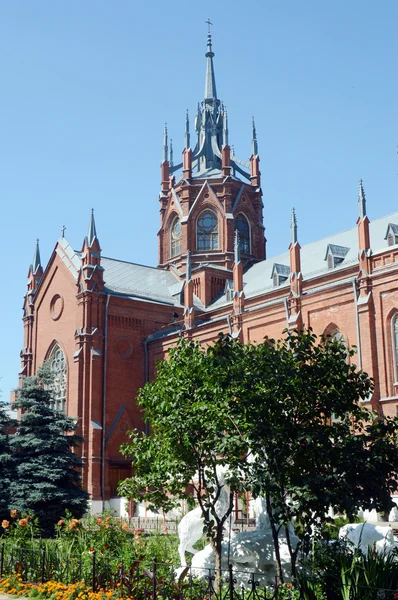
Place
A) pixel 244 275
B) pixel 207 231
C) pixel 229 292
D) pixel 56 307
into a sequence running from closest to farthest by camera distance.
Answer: pixel 229 292 → pixel 56 307 → pixel 244 275 → pixel 207 231

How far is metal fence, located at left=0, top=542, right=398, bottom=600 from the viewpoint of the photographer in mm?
11711

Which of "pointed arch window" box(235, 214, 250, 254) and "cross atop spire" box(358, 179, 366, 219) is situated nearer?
"cross atop spire" box(358, 179, 366, 219)

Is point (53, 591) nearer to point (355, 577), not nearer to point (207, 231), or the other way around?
point (355, 577)

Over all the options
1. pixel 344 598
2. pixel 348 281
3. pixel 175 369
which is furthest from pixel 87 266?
pixel 344 598

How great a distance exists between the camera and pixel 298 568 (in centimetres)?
1430

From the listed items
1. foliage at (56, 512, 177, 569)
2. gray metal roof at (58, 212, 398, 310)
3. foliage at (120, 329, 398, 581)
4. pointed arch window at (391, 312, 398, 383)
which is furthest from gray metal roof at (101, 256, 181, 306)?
foliage at (120, 329, 398, 581)

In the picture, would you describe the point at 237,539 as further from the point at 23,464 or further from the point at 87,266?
the point at 87,266

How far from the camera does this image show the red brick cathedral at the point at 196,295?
120 feet

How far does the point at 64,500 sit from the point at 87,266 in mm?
21300

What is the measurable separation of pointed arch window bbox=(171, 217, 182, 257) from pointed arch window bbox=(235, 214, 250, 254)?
15.2ft

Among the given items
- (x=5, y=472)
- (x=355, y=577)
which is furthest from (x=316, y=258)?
(x=355, y=577)

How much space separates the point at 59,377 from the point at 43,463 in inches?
758

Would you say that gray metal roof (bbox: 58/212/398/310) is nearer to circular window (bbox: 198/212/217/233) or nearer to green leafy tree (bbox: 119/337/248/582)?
circular window (bbox: 198/212/217/233)

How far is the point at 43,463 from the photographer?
31.6 metres
